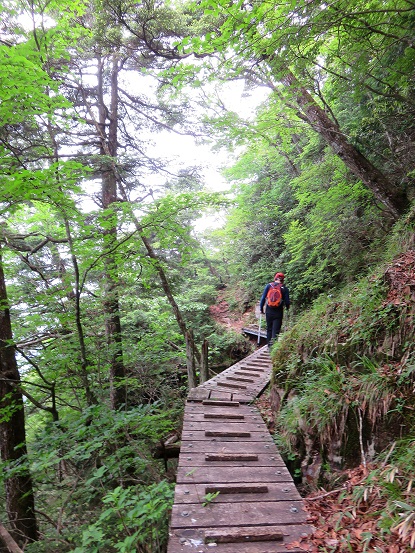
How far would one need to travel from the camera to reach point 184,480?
128 inches

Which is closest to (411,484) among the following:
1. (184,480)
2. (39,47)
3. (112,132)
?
(184,480)

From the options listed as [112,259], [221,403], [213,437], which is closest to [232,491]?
[213,437]

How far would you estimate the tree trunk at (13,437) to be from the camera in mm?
5102

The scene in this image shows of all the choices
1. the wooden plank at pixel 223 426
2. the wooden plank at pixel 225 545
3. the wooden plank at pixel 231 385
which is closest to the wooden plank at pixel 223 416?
the wooden plank at pixel 223 426

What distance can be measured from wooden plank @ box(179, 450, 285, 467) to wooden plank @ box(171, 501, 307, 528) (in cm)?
73

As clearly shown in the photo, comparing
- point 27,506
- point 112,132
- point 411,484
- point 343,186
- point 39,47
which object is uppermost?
point 112,132

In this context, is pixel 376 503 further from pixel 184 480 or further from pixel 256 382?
pixel 256 382

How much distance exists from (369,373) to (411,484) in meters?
1.53

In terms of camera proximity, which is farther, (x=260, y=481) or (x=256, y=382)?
(x=256, y=382)

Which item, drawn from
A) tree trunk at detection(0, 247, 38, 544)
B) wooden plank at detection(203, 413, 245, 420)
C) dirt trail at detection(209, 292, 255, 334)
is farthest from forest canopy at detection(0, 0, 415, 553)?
dirt trail at detection(209, 292, 255, 334)

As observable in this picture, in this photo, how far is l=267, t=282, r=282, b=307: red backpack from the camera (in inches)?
320

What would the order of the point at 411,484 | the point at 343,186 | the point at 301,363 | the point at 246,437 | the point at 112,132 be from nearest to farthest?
the point at 411,484 → the point at 246,437 → the point at 301,363 → the point at 343,186 → the point at 112,132

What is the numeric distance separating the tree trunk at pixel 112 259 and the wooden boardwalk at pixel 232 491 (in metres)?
2.75

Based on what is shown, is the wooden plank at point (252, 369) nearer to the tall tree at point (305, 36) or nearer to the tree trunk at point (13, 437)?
the tall tree at point (305, 36)
